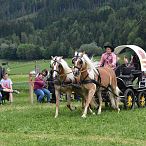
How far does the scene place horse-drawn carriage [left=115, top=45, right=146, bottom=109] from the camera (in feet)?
52.1

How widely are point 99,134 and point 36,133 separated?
63.5 inches

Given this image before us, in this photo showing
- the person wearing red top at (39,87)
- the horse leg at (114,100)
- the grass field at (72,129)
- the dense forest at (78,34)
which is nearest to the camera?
the grass field at (72,129)

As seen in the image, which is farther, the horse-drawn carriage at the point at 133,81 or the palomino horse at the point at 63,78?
the horse-drawn carriage at the point at 133,81

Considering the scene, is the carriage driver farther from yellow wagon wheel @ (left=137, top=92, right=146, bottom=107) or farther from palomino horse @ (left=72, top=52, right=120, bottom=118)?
yellow wagon wheel @ (left=137, top=92, right=146, bottom=107)

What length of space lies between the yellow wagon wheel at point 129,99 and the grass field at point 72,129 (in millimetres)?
632

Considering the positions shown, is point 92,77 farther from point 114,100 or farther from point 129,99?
point 129,99

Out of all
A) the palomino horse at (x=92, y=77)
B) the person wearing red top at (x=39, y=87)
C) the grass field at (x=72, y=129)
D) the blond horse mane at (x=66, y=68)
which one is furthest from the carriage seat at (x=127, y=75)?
the person wearing red top at (x=39, y=87)

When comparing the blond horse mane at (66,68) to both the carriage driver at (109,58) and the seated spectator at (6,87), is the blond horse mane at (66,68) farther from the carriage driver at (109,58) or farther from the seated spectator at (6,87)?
the seated spectator at (6,87)

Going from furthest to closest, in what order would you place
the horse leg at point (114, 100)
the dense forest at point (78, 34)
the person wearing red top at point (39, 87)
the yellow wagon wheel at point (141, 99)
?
1. the dense forest at point (78, 34)
2. the person wearing red top at point (39, 87)
3. the yellow wagon wheel at point (141, 99)
4. the horse leg at point (114, 100)

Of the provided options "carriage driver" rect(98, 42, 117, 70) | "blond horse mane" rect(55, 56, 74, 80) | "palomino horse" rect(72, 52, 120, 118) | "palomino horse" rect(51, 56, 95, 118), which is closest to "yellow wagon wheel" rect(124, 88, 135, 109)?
"palomino horse" rect(72, 52, 120, 118)

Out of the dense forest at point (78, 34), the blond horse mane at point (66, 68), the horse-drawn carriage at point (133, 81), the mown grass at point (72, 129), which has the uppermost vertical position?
the dense forest at point (78, 34)

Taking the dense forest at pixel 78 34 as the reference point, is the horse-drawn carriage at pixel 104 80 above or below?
below

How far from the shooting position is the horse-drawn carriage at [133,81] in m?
15.9

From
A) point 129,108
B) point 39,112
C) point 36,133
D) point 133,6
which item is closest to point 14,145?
point 36,133
